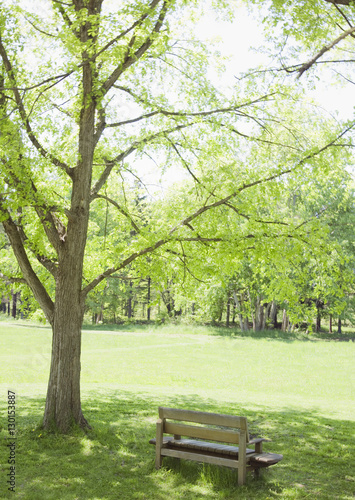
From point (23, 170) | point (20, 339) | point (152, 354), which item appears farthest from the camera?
point (20, 339)

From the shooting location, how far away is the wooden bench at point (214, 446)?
555cm

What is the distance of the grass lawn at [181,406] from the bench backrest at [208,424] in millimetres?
457

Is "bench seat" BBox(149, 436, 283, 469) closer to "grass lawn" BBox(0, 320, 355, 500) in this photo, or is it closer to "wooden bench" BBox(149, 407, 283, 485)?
"wooden bench" BBox(149, 407, 283, 485)

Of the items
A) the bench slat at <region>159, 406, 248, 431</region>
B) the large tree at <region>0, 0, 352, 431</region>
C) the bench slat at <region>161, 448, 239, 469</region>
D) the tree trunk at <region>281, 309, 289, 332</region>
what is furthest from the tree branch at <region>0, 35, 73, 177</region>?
the tree trunk at <region>281, 309, 289, 332</region>

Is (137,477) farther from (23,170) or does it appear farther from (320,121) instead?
(320,121)

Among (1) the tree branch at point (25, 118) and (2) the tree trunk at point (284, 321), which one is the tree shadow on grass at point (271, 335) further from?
(1) the tree branch at point (25, 118)

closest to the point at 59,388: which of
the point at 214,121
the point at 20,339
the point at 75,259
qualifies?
the point at 75,259

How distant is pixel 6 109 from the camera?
8.23 m

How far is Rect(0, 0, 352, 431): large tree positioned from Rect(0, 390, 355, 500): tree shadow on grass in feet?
2.84

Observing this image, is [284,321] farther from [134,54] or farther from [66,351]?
[134,54]

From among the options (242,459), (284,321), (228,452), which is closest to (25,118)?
(228,452)

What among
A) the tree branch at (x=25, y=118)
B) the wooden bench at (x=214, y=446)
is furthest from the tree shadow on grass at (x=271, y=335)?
the wooden bench at (x=214, y=446)

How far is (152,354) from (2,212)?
689 inches

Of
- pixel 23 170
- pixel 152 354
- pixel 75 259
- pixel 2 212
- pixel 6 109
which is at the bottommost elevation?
pixel 152 354
